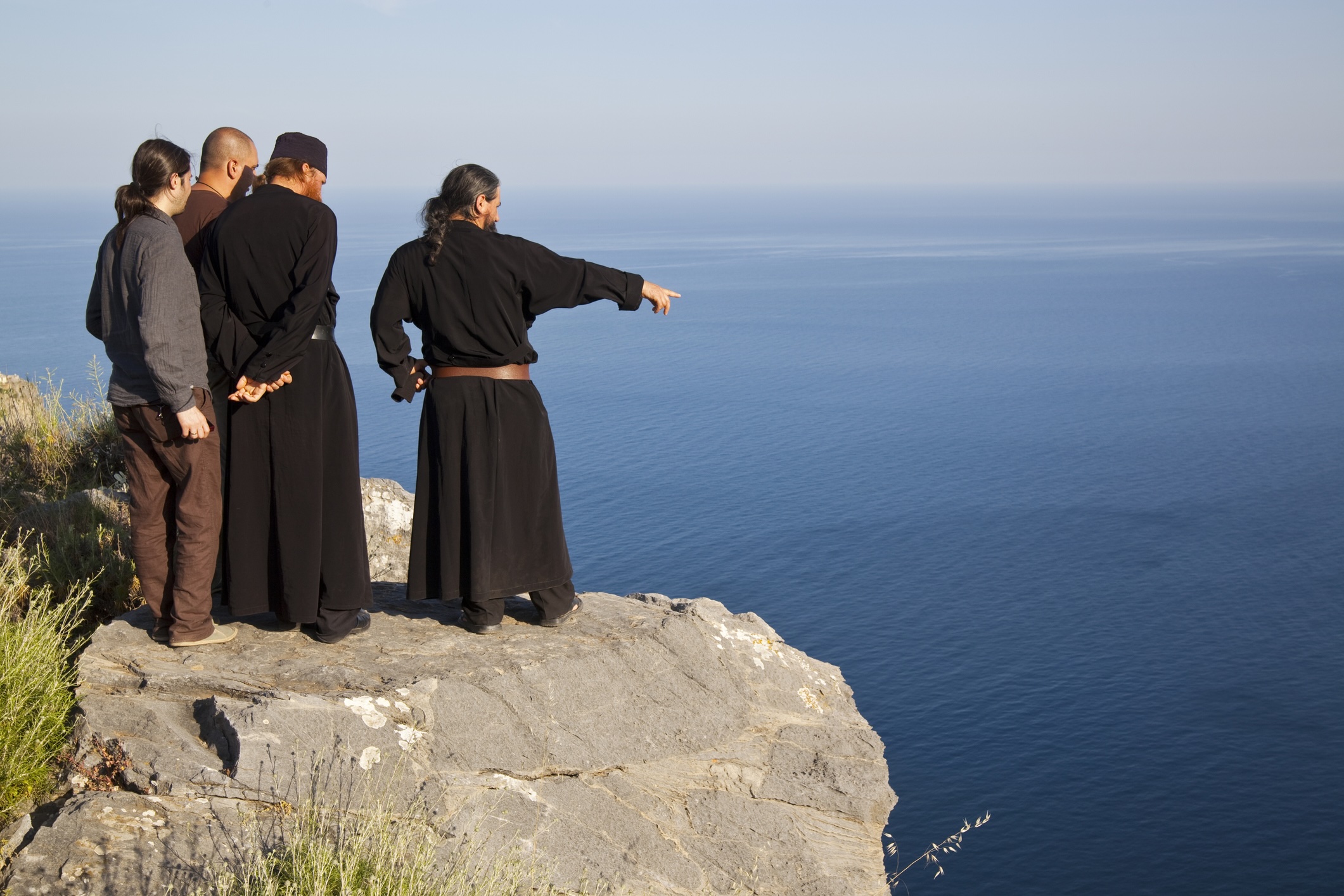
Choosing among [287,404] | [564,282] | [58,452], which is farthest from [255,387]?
[58,452]

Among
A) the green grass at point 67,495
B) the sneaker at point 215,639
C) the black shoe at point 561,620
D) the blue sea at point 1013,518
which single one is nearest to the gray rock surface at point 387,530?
the green grass at point 67,495

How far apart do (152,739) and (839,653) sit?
98.2ft

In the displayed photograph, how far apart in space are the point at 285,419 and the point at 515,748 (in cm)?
187

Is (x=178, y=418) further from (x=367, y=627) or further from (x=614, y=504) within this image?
(x=614, y=504)

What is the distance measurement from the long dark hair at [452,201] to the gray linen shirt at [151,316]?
3.58 ft

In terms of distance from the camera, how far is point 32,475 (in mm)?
10109

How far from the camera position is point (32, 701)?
176 inches

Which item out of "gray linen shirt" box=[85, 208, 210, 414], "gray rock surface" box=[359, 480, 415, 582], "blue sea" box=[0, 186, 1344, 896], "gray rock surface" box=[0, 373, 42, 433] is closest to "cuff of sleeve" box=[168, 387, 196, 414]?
"gray linen shirt" box=[85, 208, 210, 414]

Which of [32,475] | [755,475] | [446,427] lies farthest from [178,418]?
[755,475]

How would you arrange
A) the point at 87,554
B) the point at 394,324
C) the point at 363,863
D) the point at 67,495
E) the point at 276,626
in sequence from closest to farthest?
the point at 363,863
the point at 394,324
the point at 276,626
the point at 87,554
the point at 67,495

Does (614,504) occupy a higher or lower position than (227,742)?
lower

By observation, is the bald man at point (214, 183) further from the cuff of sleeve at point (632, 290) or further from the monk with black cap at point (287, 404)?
the cuff of sleeve at point (632, 290)

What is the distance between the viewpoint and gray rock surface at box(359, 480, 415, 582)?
8.12 metres

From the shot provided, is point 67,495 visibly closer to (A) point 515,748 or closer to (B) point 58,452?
(B) point 58,452
